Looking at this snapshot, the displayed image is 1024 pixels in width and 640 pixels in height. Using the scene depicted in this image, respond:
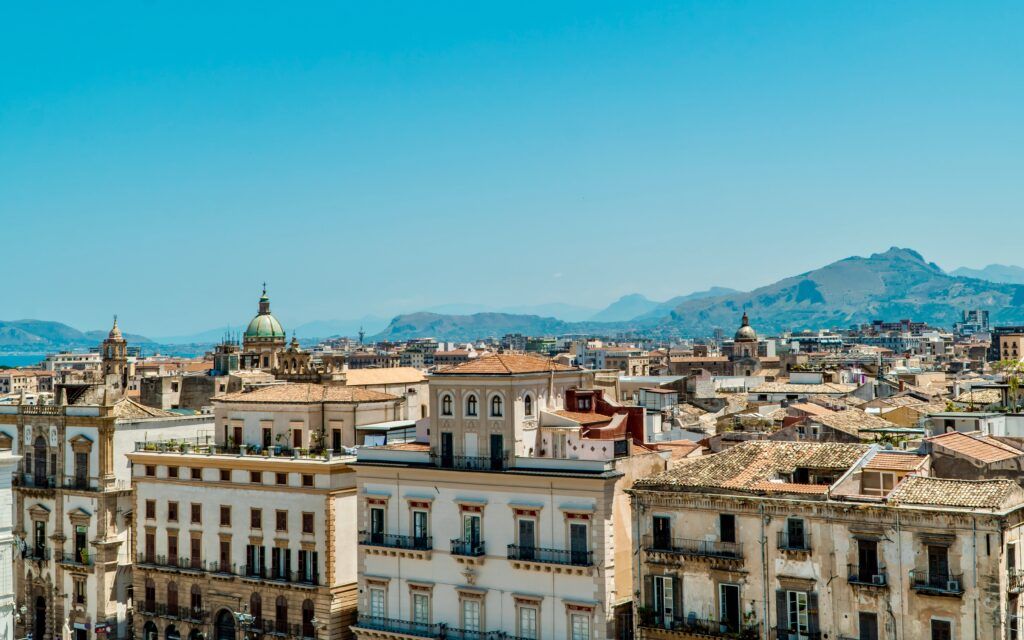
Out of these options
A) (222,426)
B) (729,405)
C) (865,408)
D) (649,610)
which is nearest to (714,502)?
(649,610)

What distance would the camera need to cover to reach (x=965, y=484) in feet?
130

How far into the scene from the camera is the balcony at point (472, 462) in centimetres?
4950

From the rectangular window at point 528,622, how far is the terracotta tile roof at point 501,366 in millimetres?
9482

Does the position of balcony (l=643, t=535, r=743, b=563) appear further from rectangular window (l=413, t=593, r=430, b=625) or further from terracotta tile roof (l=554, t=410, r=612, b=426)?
rectangular window (l=413, t=593, r=430, b=625)

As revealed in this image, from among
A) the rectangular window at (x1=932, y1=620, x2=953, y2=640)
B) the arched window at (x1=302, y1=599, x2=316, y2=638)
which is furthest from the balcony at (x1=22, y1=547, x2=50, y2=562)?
the rectangular window at (x1=932, y1=620, x2=953, y2=640)

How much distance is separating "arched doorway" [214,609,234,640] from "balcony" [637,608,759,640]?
24.0 metres

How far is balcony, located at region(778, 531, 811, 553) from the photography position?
41469 mm

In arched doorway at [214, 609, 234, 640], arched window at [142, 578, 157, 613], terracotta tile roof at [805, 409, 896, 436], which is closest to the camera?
terracotta tile roof at [805, 409, 896, 436]

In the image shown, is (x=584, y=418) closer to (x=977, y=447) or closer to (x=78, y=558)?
(x=977, y=447)

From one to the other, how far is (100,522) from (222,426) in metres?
10.9

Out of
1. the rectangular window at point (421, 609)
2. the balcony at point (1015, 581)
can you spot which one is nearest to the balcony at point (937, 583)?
the balcony at point (1015, 581)

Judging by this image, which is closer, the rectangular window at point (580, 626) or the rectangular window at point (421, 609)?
the rectangular window at point (580, 626)

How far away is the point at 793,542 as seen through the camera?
41812mm

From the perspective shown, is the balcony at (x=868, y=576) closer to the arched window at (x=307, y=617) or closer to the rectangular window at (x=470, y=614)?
the rectangular window at (x=470, y=614)
